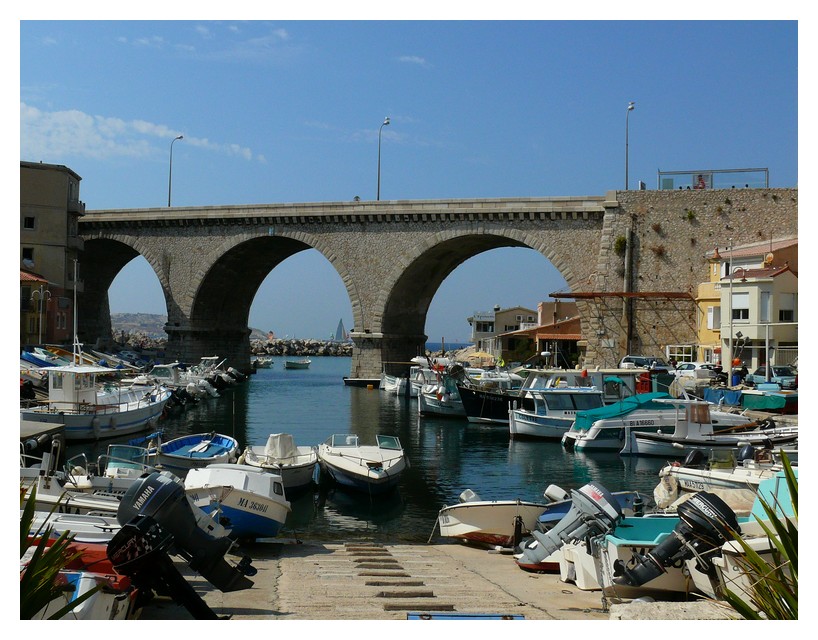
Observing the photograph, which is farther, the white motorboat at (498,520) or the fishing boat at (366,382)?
the fishing boat at (366,382)

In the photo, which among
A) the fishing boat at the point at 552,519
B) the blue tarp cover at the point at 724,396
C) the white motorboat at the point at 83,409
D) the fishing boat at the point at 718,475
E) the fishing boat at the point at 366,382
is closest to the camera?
the fishing boat at the point at 552,519

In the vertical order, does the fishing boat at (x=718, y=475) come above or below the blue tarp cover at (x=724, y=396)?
below

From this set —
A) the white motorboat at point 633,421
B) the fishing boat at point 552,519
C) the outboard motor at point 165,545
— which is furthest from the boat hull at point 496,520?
the white motorboat at point 633,421

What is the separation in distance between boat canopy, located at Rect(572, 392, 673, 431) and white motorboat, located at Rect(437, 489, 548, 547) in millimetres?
12500

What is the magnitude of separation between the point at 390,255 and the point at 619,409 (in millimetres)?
23407

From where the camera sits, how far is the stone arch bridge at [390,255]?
42.1 m

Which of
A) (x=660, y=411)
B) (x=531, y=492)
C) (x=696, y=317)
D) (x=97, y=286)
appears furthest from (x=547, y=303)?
(x=531, y=492)

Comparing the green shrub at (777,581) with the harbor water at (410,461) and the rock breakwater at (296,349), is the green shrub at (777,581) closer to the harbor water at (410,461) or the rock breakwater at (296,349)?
the harbor water at (410,461)

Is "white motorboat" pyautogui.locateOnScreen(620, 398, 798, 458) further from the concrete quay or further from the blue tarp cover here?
the concrete quay

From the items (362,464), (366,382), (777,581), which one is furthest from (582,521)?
(366,382)

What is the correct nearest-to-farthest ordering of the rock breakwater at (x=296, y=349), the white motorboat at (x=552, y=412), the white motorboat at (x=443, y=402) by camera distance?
1. the white motorboat at (x=552, y=412)
2. the white motorboat at (x=443, y=402)
3. the rock breakwater at (x=296, y=349)

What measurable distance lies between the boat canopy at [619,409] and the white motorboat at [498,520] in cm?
1250

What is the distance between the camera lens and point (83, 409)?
2702 centimetres
